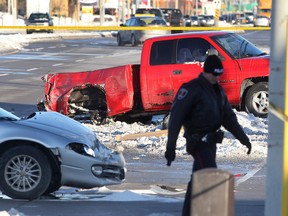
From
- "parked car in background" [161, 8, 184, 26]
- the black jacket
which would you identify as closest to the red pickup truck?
the black jacket

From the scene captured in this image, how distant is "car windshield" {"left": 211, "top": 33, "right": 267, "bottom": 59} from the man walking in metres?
8.23

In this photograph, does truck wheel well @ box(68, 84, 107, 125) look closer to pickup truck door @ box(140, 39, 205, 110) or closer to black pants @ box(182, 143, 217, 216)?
pickup truck door @ box(140, 39, 205, 110)

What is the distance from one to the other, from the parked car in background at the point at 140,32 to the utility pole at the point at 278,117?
3918cm

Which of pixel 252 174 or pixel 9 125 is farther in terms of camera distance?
pixel 252 174

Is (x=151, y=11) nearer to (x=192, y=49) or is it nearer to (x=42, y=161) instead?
(x=192, y=49)

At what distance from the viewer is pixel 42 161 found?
30.7 feet

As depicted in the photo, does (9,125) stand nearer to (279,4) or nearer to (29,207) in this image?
(29,207)

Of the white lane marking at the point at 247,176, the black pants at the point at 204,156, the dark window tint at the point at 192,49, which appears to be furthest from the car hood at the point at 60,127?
the dark window tint at the point at 192,49

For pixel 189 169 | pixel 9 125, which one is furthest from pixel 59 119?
pixel 189 169

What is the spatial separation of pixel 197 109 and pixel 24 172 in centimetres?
259

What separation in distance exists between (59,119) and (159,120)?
7.08 m

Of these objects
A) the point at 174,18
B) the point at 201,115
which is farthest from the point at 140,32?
the point at 201,115

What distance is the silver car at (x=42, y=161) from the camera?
9352mm

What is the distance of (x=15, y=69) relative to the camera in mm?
30859
